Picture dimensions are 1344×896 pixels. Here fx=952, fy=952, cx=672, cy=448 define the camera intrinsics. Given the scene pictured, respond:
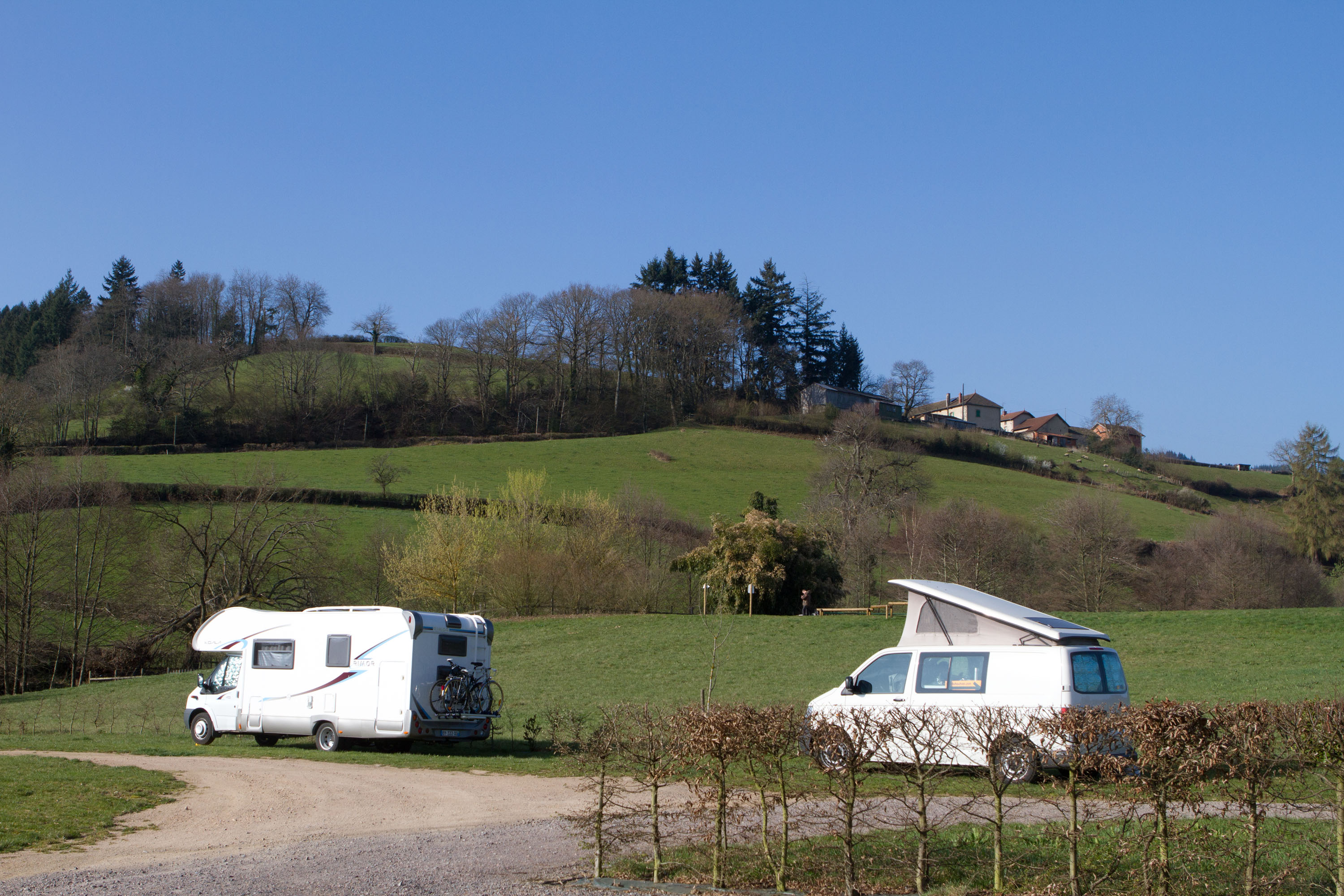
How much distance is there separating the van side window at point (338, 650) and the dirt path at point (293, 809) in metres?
2.13

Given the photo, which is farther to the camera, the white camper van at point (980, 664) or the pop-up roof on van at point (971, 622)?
the pop-up roof on van at point (971, 622)

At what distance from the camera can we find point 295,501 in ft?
174

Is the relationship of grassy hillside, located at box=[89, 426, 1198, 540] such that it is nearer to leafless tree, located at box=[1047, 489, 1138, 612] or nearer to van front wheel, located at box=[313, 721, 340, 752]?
leafless tree, located at box=[1047, 489, 1138, 612]

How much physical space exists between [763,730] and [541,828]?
412 cm

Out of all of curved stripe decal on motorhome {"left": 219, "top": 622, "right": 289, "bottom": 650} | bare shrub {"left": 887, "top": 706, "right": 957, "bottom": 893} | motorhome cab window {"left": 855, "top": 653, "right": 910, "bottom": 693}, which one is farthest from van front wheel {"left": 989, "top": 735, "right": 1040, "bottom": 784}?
curved stripe decal on motorhome {"left": 219, "top": 622, "right": 289, "bottom": 650}

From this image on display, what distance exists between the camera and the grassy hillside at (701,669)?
20.7 m

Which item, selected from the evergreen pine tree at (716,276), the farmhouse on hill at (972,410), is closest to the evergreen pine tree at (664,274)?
the evergreen pine tree at (716,276)

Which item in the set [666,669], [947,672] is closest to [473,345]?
[666,669]

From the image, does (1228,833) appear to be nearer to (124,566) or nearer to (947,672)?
(947,672)

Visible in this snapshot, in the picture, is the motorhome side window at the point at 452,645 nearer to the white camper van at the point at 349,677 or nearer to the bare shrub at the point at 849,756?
the white camper van at the point at 349,677

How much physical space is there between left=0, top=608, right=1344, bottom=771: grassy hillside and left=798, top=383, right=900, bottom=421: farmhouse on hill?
59598 mm

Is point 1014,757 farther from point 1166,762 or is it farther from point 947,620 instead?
point 947,620

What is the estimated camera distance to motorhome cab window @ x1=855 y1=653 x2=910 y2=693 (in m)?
13.9

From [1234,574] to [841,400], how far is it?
55778 millimetres
